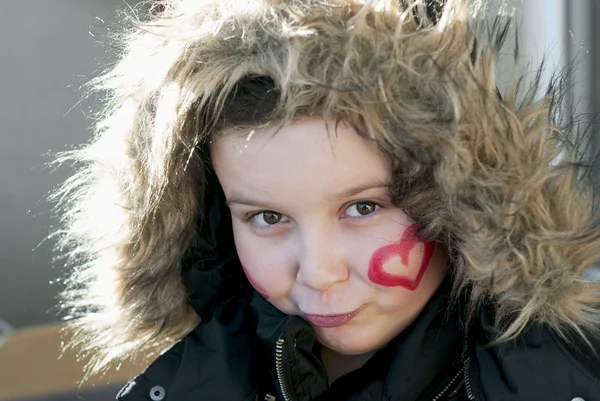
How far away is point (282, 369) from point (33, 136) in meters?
1.90

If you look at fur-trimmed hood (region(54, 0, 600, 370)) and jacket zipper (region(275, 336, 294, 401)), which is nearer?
fur-trimmed hood (region(54, 0, 600, 370))

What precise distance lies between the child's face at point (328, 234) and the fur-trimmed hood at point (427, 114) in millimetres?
35

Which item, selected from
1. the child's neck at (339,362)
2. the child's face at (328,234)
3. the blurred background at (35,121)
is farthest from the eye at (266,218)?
the blurred background at (35,121)

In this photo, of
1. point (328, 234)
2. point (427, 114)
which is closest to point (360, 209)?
point (328, 234)

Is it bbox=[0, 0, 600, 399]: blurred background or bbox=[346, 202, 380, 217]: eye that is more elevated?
bbox=[346, 202, 380, 217]: eye

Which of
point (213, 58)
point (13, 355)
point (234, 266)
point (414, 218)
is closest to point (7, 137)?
point (13, 355)

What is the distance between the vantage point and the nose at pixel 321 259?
4.08 ft

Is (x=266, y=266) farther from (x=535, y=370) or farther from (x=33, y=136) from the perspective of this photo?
(x=33, y=136)

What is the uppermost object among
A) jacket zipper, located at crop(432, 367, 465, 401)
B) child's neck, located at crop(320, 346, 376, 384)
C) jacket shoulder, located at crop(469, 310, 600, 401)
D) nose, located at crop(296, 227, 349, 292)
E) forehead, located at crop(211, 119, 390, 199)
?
forehead, located at crop(211, 119, 390, 199)

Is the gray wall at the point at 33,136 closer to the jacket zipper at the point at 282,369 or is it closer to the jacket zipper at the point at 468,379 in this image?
the jacket zipper at the point at 282,369

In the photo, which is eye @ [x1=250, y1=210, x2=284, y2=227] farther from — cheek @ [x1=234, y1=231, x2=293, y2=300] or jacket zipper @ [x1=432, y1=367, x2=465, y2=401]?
jacket zipper @ [x1=432, y1=367, x2=465, y2=401]

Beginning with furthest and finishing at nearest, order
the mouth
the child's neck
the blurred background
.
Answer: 1. the blurred background
2. the child's neck
3. the mouth

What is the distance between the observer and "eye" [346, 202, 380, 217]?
1260 millimetres

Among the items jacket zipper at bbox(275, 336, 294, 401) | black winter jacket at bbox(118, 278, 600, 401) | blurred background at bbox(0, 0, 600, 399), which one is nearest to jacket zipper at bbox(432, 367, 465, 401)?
black winter jacket at bbox(118, 278, 600, 401)
